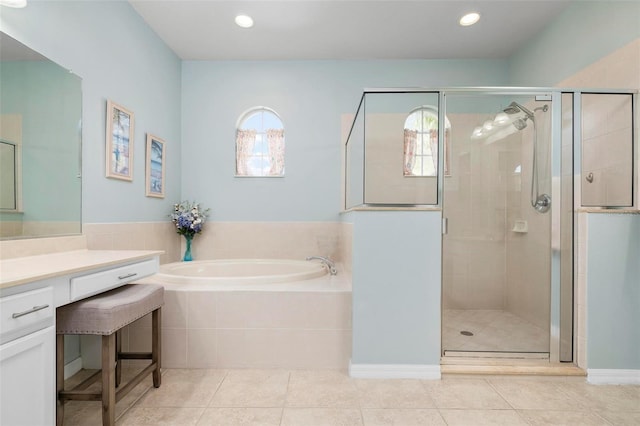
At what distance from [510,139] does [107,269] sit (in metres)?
2.53

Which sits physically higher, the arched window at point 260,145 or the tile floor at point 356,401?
the arched window at point 260,145

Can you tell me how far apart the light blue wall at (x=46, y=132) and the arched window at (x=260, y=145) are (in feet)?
5.27

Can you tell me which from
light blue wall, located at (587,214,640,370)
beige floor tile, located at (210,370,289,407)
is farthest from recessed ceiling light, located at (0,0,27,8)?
light blue wall, located at (587,214,640,370)

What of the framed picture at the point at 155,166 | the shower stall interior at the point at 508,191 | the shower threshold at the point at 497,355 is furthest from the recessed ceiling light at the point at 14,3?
the shower threshold at the point at 497,355

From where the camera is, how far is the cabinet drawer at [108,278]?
1242 mm

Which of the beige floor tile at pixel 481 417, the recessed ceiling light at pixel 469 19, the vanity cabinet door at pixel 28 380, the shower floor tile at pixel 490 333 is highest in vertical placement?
the recessed ceiling light at pixel 469 19

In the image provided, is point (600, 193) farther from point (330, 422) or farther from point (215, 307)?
point (215, 307)

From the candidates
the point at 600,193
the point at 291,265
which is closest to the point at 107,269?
the point at 291,265

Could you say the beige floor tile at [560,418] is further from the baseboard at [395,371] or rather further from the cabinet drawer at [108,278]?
the cabinet drawer at [108,278]

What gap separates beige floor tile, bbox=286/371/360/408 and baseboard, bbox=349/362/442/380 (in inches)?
3.0

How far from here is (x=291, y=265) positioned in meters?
3.09

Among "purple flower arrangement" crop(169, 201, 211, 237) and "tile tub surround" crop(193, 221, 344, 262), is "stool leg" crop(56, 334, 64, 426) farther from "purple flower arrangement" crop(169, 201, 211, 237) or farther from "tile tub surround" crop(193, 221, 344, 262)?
"tile tub surround" crop(193, 221, 344, 262)

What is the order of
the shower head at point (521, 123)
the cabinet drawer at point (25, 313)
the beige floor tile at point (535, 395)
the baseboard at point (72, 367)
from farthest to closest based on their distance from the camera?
the shower head at point (521, 123), the baseboard at point (72, 367), the beige floor tile at point (535, 395), the cabinet drawer at point (25, 313)

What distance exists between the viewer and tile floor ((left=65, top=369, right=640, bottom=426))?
4.84 feet
